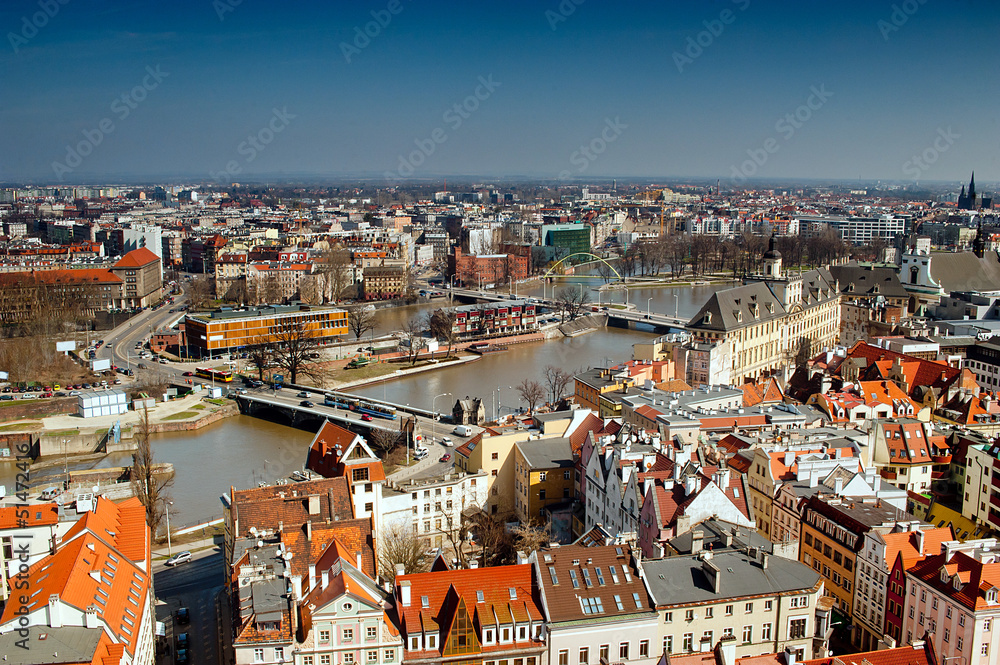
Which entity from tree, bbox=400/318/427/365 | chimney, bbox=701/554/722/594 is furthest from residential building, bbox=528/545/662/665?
tree, bbox=400/318/427/365

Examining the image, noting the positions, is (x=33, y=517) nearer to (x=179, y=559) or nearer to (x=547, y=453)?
(x=179, y=559)

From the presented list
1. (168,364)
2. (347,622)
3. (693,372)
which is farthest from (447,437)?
(168,364)

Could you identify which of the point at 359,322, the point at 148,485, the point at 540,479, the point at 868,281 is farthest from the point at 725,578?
the point at 868,281

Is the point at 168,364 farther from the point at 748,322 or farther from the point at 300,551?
the point at 300,551

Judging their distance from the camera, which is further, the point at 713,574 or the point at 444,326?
the point at 444,326

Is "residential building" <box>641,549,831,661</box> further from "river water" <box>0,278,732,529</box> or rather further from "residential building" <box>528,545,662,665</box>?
"river water" <box>0,278,732,529</box>

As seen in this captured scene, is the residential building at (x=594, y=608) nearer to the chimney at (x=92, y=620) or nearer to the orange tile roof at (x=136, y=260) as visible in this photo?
the chimney at (x=92, y=620)
